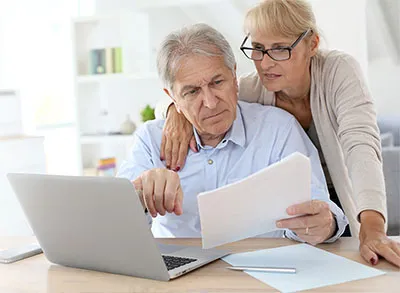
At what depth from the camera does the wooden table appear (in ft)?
4.30

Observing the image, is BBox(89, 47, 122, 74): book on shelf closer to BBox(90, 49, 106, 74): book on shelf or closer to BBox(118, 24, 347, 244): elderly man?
BBox(90, 49, 106, 74): book on shelf

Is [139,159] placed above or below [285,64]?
below

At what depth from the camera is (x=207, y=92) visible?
1926 millimetres

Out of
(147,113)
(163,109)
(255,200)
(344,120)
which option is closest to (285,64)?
(344,120)

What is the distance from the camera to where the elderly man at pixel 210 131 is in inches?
75.5

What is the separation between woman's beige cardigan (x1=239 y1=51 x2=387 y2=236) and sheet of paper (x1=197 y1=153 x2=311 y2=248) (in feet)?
1.25

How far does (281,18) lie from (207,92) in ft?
1.09

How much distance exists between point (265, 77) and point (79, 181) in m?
0.91

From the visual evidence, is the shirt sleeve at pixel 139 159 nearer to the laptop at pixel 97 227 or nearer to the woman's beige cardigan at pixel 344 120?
the woman's beige cardigan at pixel 344 120

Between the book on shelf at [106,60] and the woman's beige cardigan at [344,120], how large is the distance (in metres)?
3.18

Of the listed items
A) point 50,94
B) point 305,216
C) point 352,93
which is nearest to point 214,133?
point 352,93

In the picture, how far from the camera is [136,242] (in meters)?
1.38

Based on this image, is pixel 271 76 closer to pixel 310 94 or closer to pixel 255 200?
pixel 310 94

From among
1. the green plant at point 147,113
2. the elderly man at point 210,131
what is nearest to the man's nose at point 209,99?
the elderly man at point 210,131
